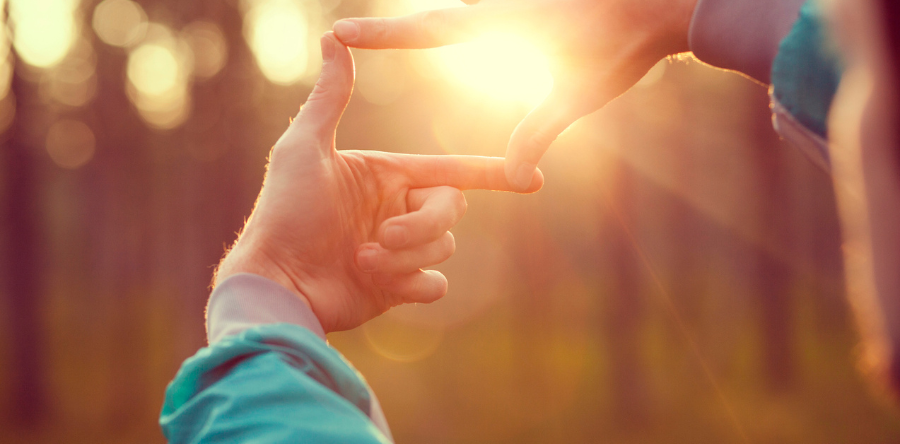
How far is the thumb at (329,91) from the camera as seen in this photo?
1679mm

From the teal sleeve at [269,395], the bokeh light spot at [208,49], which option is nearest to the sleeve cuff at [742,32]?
the teal sleeve at [269,395]

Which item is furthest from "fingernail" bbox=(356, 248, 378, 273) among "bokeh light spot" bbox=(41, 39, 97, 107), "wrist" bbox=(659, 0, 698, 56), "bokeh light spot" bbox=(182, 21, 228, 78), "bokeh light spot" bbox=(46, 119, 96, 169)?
"bokeh light spot" bbox=(41, 39, 97, 107)

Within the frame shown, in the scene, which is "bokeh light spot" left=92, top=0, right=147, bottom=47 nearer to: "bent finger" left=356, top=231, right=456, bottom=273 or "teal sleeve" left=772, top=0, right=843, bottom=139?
"bent finger" left=356, top=231, right=456, bottom=273

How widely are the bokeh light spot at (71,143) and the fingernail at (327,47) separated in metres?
8.91

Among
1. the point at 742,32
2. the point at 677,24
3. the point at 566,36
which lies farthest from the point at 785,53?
the point at 566,36

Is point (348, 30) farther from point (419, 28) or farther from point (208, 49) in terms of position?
point (208, 49)

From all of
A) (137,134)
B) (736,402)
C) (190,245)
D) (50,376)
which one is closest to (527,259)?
(736,402)

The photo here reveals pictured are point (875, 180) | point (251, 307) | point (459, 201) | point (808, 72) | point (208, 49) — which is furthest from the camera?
point (208, 49)

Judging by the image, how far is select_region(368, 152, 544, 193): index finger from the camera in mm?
1809

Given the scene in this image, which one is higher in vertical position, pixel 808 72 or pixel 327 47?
pixel 327 47

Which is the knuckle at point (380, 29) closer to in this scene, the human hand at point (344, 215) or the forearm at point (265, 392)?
the human hand at point (344, 215)

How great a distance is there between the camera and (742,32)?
123cm

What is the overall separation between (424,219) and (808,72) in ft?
3.51

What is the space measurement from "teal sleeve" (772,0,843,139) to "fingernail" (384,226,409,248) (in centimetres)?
103
